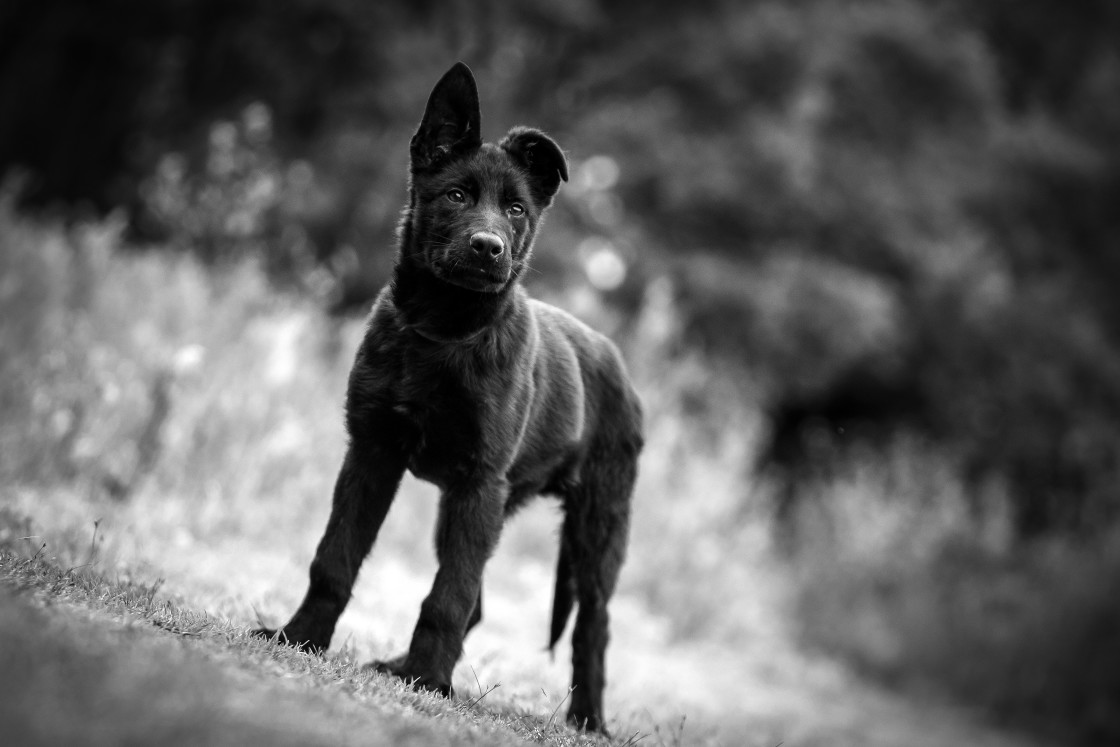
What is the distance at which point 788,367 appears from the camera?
49.3 ft

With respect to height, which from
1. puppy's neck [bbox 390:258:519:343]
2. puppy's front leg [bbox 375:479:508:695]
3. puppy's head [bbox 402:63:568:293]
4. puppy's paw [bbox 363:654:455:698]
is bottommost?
puppy's paw [bbox 363:654:455:698]

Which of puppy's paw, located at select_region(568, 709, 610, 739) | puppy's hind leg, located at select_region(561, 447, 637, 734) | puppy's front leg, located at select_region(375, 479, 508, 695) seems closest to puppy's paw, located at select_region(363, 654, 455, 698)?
puppy's front leg, located at select_region(375, 479, 508, 695)

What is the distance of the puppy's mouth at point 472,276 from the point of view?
3.54 meters

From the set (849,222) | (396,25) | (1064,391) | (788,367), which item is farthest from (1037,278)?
(396,25)

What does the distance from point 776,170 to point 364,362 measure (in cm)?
1148

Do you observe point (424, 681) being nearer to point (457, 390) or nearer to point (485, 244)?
point (457, 390)

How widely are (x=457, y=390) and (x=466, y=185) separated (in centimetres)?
75

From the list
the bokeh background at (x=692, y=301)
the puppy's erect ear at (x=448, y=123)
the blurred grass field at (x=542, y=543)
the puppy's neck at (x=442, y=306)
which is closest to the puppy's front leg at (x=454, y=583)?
the blurred grass field at (x=542, y=543)

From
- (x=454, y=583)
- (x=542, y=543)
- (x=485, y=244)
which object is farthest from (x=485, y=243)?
(x=542, y=543)

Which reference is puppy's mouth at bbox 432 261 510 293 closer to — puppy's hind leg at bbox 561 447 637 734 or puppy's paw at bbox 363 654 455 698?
puppy's hind leg at bbox 561 447 637 734

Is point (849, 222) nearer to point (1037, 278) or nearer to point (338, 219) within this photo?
point (1037, 278)

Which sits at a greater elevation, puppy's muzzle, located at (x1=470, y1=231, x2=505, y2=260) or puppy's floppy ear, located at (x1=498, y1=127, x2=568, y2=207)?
puppy's floppy ear, located at (x1=498, y1=127, x2=568, y2=207)

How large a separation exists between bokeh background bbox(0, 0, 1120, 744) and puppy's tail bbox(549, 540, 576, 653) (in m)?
0.75

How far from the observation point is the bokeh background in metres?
6.50
